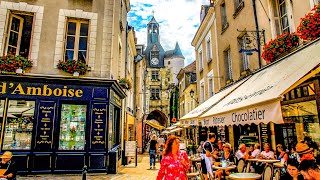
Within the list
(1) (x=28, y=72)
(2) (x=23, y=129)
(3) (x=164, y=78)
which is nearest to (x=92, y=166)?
(2) (x=23, y=129)

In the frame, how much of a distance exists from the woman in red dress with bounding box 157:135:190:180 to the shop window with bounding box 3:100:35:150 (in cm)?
699

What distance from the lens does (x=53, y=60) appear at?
30.9 feet

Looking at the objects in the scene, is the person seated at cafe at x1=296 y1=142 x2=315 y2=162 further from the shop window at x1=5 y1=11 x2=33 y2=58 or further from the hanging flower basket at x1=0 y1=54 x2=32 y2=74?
the shop window at x1=5 y1=11 x2=33 y2=58

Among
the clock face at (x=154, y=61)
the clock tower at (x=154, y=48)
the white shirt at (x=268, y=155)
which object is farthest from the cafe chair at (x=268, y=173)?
the clock face at (x=154, y=61)

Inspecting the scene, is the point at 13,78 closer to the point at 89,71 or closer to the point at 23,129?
the point at 23,129

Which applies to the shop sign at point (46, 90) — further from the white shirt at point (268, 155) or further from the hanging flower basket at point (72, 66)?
the white shirt at point (268, 155)

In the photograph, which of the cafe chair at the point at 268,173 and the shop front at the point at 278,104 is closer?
the shop front at the point at 278,104

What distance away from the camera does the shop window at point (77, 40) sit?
9750 mm

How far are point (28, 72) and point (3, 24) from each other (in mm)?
2137

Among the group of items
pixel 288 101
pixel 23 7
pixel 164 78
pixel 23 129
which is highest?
pixel 164 78

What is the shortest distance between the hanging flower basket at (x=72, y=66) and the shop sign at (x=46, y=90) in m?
0.66

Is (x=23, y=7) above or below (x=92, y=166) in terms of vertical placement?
above

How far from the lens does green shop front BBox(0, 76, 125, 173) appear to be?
28.4ft

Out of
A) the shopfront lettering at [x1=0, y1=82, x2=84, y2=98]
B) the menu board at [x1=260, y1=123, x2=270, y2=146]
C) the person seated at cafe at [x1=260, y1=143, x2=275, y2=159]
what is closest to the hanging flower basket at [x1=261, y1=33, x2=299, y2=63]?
the menu board at [x1=260, y1=123, x2=270, y2=146]
